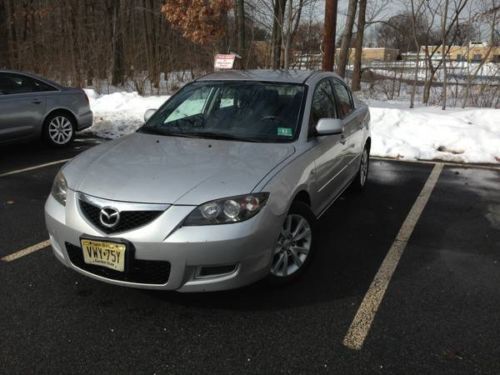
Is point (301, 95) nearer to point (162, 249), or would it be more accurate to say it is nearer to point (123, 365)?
point (162, 249)

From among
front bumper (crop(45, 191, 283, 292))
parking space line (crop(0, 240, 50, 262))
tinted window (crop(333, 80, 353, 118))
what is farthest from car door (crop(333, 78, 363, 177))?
parking space line (crop(0, 240, 50, 262))

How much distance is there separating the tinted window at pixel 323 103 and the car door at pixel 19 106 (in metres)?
5.18

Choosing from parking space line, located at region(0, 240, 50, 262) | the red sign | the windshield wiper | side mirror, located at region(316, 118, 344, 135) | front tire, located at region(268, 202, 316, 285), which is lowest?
parking space line, located at region(0, 240, 50, 262)

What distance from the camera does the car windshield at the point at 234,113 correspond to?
Result: 3791mm

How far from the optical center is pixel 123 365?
8.23 feet

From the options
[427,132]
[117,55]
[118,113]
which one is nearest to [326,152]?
[427,132]

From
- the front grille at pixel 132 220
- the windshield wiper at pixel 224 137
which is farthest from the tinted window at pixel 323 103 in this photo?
the front grille at pixel 132 220

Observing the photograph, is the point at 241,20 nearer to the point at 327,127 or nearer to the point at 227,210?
the point at 327,127

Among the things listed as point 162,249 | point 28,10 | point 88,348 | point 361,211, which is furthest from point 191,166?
point 28,10

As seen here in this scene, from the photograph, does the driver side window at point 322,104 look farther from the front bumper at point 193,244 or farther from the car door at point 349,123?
the front bumper at point 193,244

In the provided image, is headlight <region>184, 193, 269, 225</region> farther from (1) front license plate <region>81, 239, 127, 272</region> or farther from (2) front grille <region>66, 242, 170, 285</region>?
(1) front license plate <region>81, 239, 127, 272</region>

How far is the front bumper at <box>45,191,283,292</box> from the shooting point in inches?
104

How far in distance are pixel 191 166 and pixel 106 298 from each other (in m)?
1.08

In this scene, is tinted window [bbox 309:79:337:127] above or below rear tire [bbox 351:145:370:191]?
above
